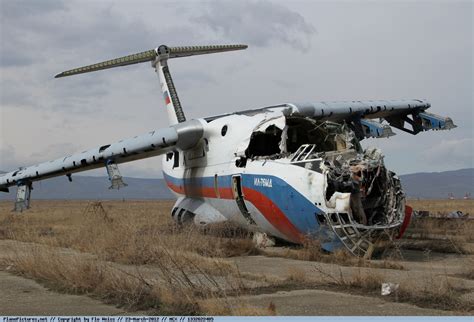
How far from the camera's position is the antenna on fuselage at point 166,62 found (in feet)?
89.6

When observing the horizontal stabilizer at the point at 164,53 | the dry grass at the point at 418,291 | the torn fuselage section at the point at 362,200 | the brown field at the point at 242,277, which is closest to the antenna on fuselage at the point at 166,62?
the horizontal stabilizer at the point at 164,53

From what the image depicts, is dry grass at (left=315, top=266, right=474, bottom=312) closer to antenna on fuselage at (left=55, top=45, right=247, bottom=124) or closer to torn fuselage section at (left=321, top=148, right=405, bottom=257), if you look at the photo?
torn fuselage section at (left=321, top=148, right=405, bottom=257)

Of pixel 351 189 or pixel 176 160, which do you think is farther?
pixel 176 160

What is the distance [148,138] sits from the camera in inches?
808

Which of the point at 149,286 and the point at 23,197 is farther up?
the point at 23,197

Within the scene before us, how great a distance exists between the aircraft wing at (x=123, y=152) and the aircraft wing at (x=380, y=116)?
14.4ft

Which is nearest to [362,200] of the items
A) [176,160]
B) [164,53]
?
[176,160]

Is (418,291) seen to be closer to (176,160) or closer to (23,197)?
(176,160)

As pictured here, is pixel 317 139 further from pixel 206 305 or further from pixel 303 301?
pixel 206 305

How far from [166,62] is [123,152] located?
30.6 feet

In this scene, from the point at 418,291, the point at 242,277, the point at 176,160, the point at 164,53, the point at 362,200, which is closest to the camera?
the point at 418,291

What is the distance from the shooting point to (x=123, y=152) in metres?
20.8

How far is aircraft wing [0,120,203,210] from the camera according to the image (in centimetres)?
2038

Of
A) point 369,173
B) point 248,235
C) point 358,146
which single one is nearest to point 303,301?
point 369,173
